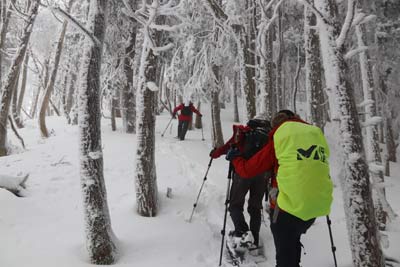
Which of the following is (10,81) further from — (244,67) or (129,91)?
(244,67)

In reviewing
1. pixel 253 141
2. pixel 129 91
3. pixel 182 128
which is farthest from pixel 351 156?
pixel 129 91

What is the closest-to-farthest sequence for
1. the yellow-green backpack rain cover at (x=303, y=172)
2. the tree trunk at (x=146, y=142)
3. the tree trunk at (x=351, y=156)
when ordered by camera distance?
the yellow-green backpack rain cover at (x=303, y=172), the tree trunk at (x=351, y=156), the tree trunk at (x=146, y=142)

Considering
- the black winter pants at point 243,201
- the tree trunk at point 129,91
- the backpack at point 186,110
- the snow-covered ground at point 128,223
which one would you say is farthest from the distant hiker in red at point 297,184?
the tree trunk at point 129,91

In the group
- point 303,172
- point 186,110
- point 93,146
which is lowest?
point 303,172

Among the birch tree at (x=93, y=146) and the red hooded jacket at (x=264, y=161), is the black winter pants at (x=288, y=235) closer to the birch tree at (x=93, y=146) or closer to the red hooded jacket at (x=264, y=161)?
the red hooded jacket at (x=264, y=161)

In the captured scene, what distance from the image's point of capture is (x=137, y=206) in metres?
6.02

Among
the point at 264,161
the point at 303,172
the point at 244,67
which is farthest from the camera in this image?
the point at 244,67

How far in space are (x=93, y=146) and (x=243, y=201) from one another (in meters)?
2.44

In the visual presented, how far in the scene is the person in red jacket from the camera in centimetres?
509

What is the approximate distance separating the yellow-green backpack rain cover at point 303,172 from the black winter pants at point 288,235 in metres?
0.14

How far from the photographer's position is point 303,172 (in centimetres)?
331

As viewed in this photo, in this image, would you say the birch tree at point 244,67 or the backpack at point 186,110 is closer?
the birch tree at point 244,67

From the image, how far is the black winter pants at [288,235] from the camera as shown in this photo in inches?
137

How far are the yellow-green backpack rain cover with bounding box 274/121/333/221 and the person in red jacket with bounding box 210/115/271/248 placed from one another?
4.81 ft
